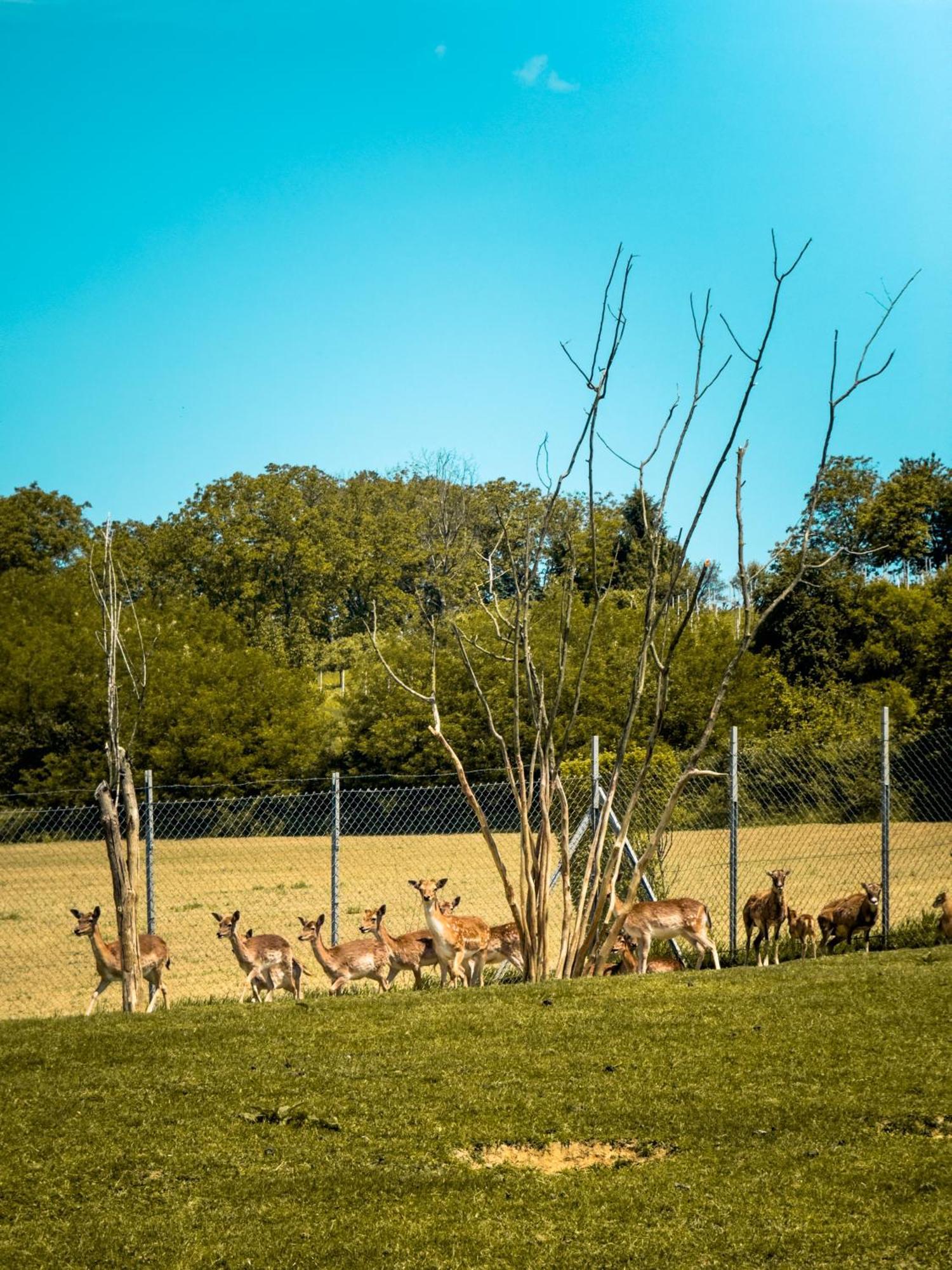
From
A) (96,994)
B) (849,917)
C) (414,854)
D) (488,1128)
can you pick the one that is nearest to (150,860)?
(96,994)

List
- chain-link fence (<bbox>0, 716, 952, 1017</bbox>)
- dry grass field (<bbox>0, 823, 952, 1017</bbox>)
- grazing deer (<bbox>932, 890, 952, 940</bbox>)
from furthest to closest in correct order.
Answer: dry grass field (<bbox>0, 823, 952, 1017</bbox>), chain-link fence (<bbox>0, 716, 952, 1017</bbox>), grazing deer (<bbox>932, 890, 952, 940</bbox>)

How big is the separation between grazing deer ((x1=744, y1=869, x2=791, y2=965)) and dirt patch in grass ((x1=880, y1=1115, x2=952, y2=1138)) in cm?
538

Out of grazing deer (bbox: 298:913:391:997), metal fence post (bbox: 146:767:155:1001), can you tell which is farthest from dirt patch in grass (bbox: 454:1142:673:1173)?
metal fence post (bbox: 146:767:155:1001)

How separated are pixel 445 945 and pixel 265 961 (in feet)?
5.46

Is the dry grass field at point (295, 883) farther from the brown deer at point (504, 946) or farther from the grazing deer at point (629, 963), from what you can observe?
the brown deer at point (504, 946)

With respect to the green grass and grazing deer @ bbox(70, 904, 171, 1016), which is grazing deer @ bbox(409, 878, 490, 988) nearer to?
the green grass

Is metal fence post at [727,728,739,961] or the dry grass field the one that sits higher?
metal fence post at [727,728,739,961]

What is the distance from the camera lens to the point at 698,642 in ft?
108

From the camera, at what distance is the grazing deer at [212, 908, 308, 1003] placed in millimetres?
10812

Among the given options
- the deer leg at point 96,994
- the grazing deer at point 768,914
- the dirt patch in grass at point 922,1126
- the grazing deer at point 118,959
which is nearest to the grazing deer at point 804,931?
the grazing deer at point 768,914

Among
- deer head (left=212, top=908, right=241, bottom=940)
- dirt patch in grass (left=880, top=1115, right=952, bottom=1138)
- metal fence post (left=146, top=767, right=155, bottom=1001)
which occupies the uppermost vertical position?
metal fence post (left=146, top=767, right=155, bottom=1001)

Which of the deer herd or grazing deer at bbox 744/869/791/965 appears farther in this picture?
grazing deer at bbox 744/869/791/965

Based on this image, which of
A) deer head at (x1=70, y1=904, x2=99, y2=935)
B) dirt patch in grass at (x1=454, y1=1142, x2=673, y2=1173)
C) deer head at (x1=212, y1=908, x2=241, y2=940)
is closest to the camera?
dirt patch in grass at (x1=454, y1=1142, x2=673, y2=1173)

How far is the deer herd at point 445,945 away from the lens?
10.5 m
